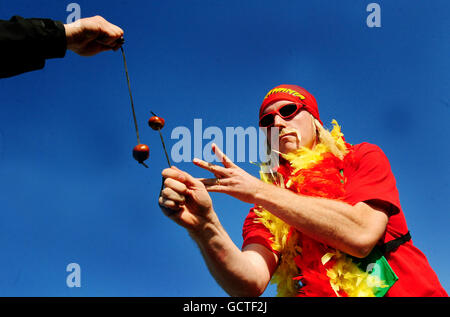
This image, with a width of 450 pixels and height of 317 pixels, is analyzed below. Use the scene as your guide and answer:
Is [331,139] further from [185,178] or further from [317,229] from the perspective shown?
[185,178]

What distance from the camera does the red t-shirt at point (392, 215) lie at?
6.07ft

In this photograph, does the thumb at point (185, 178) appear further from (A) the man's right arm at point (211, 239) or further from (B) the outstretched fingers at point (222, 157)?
(B) the outstretched fingers at point (222, 157)

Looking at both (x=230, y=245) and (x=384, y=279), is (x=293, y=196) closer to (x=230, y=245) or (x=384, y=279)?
(x=230, y=245)

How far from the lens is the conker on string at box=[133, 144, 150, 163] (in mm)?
1261

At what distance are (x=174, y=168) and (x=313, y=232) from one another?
2.74 ft

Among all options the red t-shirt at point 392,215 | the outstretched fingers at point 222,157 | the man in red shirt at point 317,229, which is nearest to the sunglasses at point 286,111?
the man in red shirt at point 317,229

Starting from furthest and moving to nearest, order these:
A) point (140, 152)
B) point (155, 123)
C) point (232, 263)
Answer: point (232, 263) → point (155, 123) → point (140, 152)

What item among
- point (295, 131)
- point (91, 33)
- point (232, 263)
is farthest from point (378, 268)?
point (91, 33)

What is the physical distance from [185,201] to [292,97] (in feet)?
4.96

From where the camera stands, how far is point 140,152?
126cm

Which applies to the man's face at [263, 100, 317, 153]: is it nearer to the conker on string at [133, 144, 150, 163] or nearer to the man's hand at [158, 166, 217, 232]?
the man's hand at [158, 166, 217, 232]

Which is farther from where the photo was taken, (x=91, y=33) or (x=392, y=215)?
(x=392, y=215)
